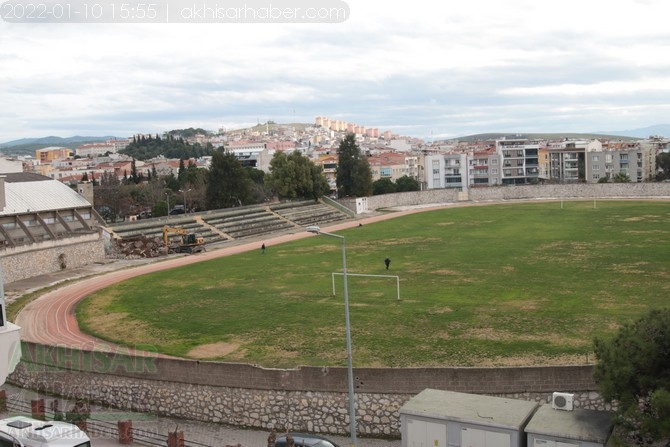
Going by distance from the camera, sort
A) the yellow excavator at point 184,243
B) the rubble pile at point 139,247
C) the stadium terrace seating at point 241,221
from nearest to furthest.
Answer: the rubble pile at point 139,247 < the yellow excavator at point 184,243 < the stadium terrace seating at point 241,221

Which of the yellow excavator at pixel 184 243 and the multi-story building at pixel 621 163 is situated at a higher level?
the multi-story building at pixel 621 163

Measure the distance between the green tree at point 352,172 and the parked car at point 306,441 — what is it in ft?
216

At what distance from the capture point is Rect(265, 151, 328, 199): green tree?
251 feet

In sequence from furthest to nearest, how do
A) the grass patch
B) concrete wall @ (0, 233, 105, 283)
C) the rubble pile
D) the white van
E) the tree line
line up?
the tree line → the rubble pile → concrete wall @ (0, 233, 105, 283) → the grass patch → the white van

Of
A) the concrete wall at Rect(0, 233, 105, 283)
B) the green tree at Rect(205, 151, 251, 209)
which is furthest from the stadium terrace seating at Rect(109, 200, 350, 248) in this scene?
the concrete wall at Rect(0, 233, 105, 283)

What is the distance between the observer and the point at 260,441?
749 inches

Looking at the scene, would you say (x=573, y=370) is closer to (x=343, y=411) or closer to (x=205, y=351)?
(x=343, y=411)

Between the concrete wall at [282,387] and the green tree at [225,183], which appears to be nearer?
the concrete wall at [282,387]

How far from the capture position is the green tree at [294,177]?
76.4 metres

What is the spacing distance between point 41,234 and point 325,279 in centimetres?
2165

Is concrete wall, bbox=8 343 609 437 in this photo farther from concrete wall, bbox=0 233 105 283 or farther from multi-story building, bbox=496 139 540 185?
multi-story building, bbox=496 139 540 185

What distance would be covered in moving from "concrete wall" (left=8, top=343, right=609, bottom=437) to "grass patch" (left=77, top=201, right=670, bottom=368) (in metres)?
2.57

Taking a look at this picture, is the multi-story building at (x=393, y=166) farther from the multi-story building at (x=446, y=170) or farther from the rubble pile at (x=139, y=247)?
the rubble pile at (x=139, y=247)

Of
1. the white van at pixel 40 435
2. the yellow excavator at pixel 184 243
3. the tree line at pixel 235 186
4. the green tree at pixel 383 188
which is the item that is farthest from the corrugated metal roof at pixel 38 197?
the green tree at pixel 383 188
